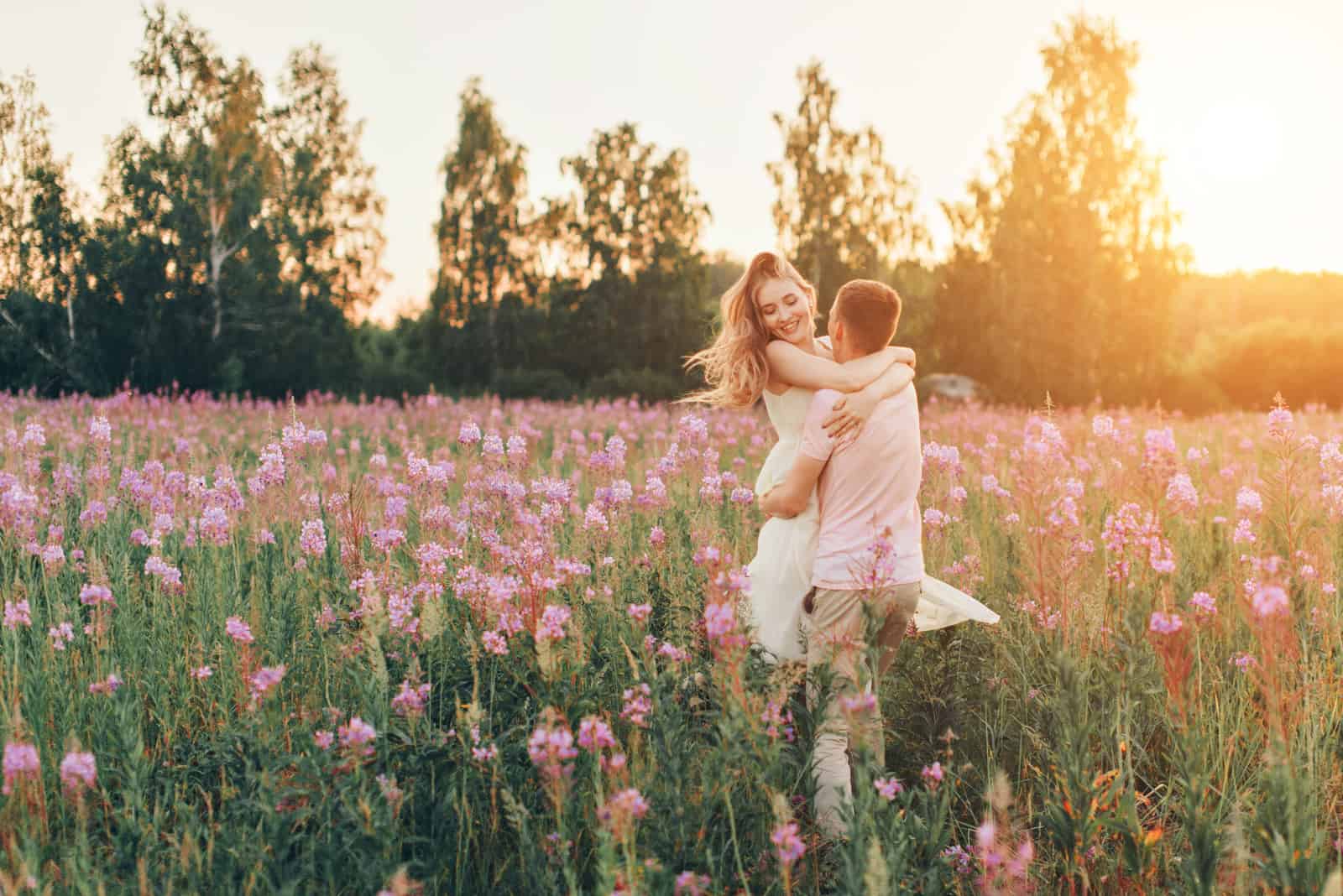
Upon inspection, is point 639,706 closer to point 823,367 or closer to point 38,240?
point 823,367

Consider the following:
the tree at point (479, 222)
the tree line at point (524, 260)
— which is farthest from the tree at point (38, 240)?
the tree at point (479, 222)

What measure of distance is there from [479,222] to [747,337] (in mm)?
25532

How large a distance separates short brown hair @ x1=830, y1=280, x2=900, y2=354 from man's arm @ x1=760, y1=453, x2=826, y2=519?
47 centimetres

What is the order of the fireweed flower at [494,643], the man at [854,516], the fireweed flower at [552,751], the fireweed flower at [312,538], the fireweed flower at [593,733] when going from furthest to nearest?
the fireweed flower at [312,538] < the man at [854,516] < the fireweed flower at [494,643] < the fireweed flower at [593,733] < the fireweed flower at [552,751]

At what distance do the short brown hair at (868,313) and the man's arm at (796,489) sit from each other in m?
0.47

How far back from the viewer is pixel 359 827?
205 centimetres

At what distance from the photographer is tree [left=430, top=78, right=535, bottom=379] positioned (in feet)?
88.5

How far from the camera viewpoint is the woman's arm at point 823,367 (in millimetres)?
2938

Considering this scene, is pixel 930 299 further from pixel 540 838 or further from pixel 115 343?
pixel 540 838

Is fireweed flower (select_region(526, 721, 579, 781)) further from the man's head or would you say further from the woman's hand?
the man's head

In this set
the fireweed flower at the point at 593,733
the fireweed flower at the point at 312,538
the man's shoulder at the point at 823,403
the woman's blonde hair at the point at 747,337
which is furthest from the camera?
the fireweed flower at the point at 312,538

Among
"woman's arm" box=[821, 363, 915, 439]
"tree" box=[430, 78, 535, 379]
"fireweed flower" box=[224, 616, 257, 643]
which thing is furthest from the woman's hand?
"tree" box=[430, 78, 535, 379]

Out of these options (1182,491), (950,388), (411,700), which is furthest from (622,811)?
(950,388)

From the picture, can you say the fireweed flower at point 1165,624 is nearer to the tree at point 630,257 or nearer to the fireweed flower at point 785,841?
the fireweed flower at point 785,841
